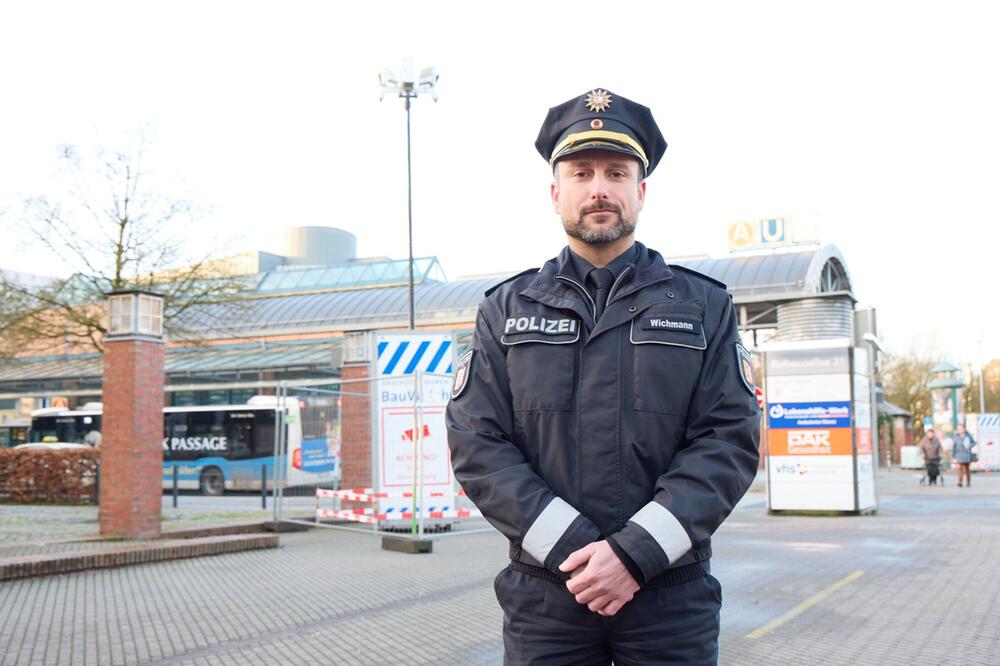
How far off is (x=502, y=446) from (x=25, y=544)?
38.7 feet

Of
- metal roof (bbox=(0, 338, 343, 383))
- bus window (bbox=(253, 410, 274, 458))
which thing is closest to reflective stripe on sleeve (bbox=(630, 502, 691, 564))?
bus window (bbox=(253, 410, 274, 458))

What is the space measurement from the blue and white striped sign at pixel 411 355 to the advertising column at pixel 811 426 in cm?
637

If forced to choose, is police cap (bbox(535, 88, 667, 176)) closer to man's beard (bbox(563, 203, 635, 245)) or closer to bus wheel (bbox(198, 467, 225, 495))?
man's beard (bbox(563, 203, 635, 245))

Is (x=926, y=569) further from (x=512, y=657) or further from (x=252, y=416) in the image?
(x=252, y=416)

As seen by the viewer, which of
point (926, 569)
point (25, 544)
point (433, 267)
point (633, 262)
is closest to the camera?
point (633, 262)

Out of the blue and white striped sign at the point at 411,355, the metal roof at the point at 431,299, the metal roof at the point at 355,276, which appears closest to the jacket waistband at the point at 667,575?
the blue and white striped sign at the point at 411,355

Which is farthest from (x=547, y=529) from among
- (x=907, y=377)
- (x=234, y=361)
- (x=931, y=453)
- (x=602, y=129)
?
(x=907, y=377)

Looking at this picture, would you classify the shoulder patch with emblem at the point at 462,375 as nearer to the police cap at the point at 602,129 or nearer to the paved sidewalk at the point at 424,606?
the police cap at the point at 602,129

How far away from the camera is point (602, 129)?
8.75 feet

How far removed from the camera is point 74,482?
21.1 m

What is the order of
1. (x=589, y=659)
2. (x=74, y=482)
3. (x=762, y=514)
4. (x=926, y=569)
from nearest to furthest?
(x=589, y=659), (x=926, y=569), (x=762, y=514), (x=74, y=482)

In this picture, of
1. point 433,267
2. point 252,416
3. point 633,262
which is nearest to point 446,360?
point 633,262

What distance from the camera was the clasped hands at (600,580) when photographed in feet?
7.43

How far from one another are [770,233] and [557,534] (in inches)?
1405
